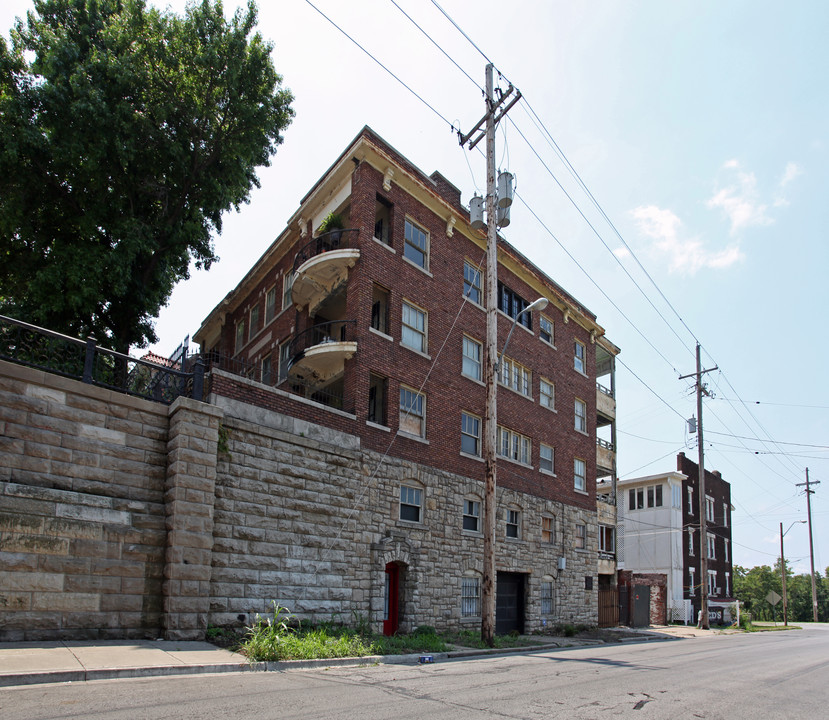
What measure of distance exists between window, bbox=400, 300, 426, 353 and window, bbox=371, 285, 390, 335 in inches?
23.9

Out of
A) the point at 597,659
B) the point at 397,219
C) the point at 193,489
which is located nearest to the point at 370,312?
the point at 397,219

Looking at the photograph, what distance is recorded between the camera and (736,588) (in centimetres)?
8088

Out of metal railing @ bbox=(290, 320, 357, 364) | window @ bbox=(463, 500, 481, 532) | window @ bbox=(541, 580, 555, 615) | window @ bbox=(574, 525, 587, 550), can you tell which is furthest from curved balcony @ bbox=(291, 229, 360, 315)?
window @ bbox=(574, 525, 587, 550)

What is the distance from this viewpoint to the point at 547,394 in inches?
1106

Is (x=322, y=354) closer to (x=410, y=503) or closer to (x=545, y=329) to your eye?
(x=410, y=503)

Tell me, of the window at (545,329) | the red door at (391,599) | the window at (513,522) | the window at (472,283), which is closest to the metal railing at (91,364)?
the red door at (391,599)

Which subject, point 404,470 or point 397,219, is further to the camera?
point 397,219

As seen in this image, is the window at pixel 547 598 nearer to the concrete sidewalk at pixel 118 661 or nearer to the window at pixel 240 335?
the concrete sidewalk at pixel 118 661

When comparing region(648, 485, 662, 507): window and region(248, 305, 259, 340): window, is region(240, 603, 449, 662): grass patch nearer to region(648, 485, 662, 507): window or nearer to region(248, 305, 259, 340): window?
region(248, 305, 259, 340): window

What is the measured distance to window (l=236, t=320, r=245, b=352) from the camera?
2930 cm

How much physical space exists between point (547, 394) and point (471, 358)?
610cm

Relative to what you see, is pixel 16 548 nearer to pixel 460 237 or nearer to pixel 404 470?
pixel 404 470

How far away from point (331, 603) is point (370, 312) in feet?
27.3

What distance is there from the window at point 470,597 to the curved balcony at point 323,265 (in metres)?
10.5
